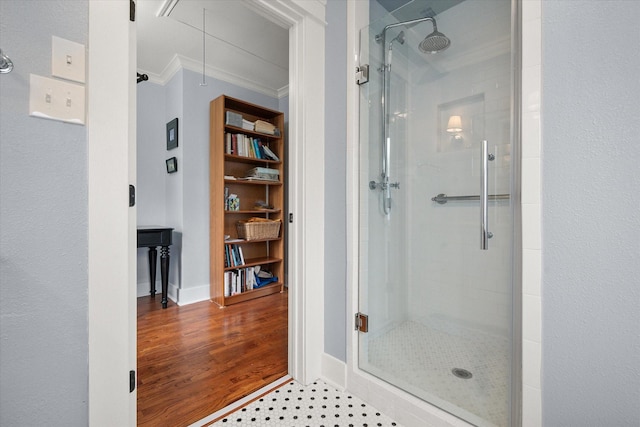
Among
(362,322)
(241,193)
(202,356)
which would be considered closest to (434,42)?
(362,322)

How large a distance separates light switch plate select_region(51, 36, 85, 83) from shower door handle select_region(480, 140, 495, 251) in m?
1.50

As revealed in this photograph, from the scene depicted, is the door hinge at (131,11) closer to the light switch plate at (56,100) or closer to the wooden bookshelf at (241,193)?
the light switch plate at (56,100)

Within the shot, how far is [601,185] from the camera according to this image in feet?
2.95

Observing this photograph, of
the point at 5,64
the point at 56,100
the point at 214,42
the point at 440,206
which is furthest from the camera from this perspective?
the point at 214,42

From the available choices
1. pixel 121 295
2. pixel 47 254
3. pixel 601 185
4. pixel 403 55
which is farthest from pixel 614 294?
pixel 47 254

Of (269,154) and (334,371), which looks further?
(269,154)

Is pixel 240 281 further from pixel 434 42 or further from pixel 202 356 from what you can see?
pixel 434 42

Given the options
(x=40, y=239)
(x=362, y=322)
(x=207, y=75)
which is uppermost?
(x=207, y=75)

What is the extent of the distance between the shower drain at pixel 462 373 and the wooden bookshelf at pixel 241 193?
7.28ft

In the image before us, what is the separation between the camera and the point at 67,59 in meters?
0.89

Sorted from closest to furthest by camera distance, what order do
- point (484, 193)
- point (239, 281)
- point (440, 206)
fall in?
point (484, 193) → point (440, 206) → point (239, 281)

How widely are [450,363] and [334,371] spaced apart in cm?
62

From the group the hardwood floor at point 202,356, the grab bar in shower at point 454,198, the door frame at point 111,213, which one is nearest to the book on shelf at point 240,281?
the hardwood floor at point 202,356

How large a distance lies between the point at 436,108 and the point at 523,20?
51cm
